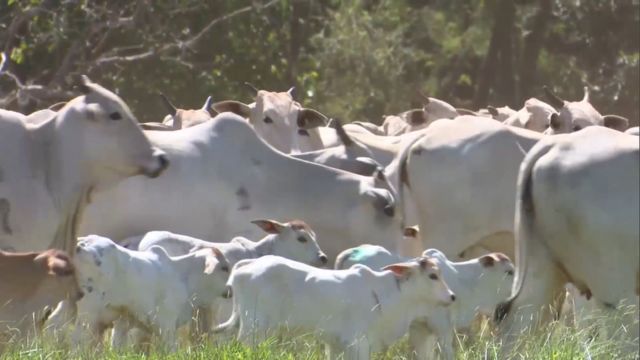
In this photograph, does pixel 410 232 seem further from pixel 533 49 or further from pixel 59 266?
pixel 533 49

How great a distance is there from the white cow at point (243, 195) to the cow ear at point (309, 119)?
2080 mm

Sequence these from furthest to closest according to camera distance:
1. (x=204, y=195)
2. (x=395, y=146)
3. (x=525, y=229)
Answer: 1. (x=395, y=146)
2. (x=204, y=195)
3. (x=525, y=229)

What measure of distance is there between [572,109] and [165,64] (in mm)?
9559

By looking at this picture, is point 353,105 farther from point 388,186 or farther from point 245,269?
point 245,269

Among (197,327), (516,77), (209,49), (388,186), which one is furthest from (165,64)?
(197,327)

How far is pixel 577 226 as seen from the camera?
9.59m

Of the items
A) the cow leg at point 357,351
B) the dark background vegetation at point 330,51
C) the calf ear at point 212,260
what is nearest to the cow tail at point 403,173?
the calf ear at point 212,260

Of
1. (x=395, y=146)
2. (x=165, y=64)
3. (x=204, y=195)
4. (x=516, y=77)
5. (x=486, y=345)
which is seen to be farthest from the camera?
(x=516, y=77)

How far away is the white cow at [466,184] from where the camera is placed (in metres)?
12.3

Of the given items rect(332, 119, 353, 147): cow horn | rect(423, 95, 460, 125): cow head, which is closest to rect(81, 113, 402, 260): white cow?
rect(332, 119, 353, 147): cow horn

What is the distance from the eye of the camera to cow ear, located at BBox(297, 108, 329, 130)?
574 inches

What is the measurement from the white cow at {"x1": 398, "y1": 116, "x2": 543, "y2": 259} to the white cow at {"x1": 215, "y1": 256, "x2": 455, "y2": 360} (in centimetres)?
262

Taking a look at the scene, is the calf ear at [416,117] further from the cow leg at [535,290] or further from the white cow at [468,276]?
the cow leg at [535,290]

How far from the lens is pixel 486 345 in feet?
29.9
